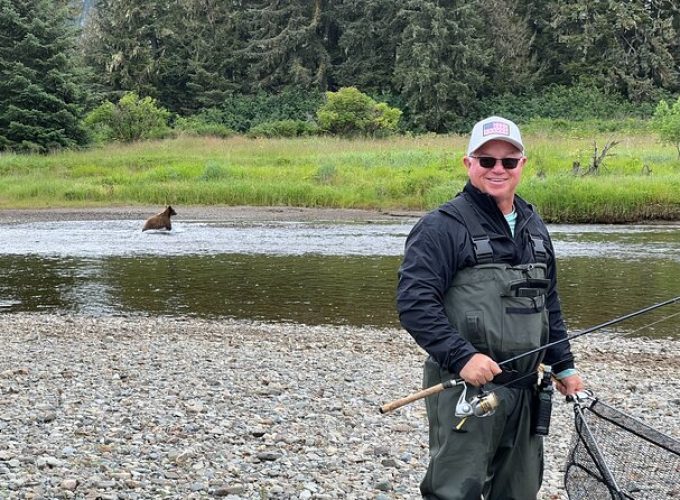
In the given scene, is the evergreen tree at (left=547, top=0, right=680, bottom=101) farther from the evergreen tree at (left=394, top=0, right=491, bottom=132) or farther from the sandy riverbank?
the sandy riverbank

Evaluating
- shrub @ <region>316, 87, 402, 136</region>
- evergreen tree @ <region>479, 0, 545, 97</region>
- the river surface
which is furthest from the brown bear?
evergreen tree @ <region>479, 0, 545, 97</region>

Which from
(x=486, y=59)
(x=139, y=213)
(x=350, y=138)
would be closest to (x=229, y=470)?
(x=139, y=213)

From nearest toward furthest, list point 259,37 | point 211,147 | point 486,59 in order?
1. point 211,147
2. point 486,59
3. point 259,37

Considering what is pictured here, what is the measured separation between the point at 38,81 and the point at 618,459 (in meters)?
42.5

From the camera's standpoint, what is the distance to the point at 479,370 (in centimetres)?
311

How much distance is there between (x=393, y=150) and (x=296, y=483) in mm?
31518

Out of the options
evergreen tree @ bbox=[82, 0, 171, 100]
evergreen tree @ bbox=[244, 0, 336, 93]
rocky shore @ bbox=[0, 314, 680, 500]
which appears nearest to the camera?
rocky shore @ bbox=[0, 314, 680, 500]

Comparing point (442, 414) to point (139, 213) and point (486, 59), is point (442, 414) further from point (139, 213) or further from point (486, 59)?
point (486, 59)

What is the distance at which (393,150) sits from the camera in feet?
118

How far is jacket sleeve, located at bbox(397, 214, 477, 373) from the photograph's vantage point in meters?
3.17

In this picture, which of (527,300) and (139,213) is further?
(139,213)

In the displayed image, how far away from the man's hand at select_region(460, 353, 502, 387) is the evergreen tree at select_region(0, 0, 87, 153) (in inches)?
1574

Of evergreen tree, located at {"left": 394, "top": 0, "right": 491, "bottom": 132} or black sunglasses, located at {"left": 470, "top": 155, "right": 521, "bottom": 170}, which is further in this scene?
evergreen tree, located at {"left": 394, "top": 0, "right": 491, "bottom": 132}

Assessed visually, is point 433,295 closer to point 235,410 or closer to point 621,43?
point 235,410
